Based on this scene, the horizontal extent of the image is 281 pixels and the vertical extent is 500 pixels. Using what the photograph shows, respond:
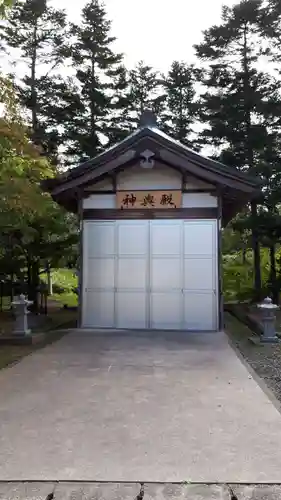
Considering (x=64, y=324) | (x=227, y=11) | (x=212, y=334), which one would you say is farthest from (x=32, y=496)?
(x=227, y=11)

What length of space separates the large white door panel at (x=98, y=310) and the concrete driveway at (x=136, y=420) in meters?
3.17

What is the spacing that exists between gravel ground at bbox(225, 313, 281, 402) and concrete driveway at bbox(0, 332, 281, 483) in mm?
276

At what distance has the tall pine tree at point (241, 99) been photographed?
58.5ft

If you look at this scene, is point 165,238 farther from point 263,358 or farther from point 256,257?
point 256,257

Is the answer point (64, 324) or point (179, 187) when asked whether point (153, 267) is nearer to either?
point (179, 187)

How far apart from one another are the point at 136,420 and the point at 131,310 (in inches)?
246

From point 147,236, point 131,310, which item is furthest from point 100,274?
point 147,236

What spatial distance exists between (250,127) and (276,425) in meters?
15.4

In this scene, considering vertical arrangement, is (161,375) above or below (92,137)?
below

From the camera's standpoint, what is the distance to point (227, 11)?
63.6 feet

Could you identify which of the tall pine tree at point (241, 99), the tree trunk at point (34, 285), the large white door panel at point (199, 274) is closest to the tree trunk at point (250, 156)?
the tall pine tree at point (241, 99)

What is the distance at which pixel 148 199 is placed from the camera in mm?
10641

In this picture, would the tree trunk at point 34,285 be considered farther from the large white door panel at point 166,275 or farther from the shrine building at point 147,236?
the large white door panel at point 166,275

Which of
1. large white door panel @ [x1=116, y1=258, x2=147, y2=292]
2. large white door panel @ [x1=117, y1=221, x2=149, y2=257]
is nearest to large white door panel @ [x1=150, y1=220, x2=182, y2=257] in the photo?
large white door panel @ [x1=117, y1=221, x2=149, y2=257]
